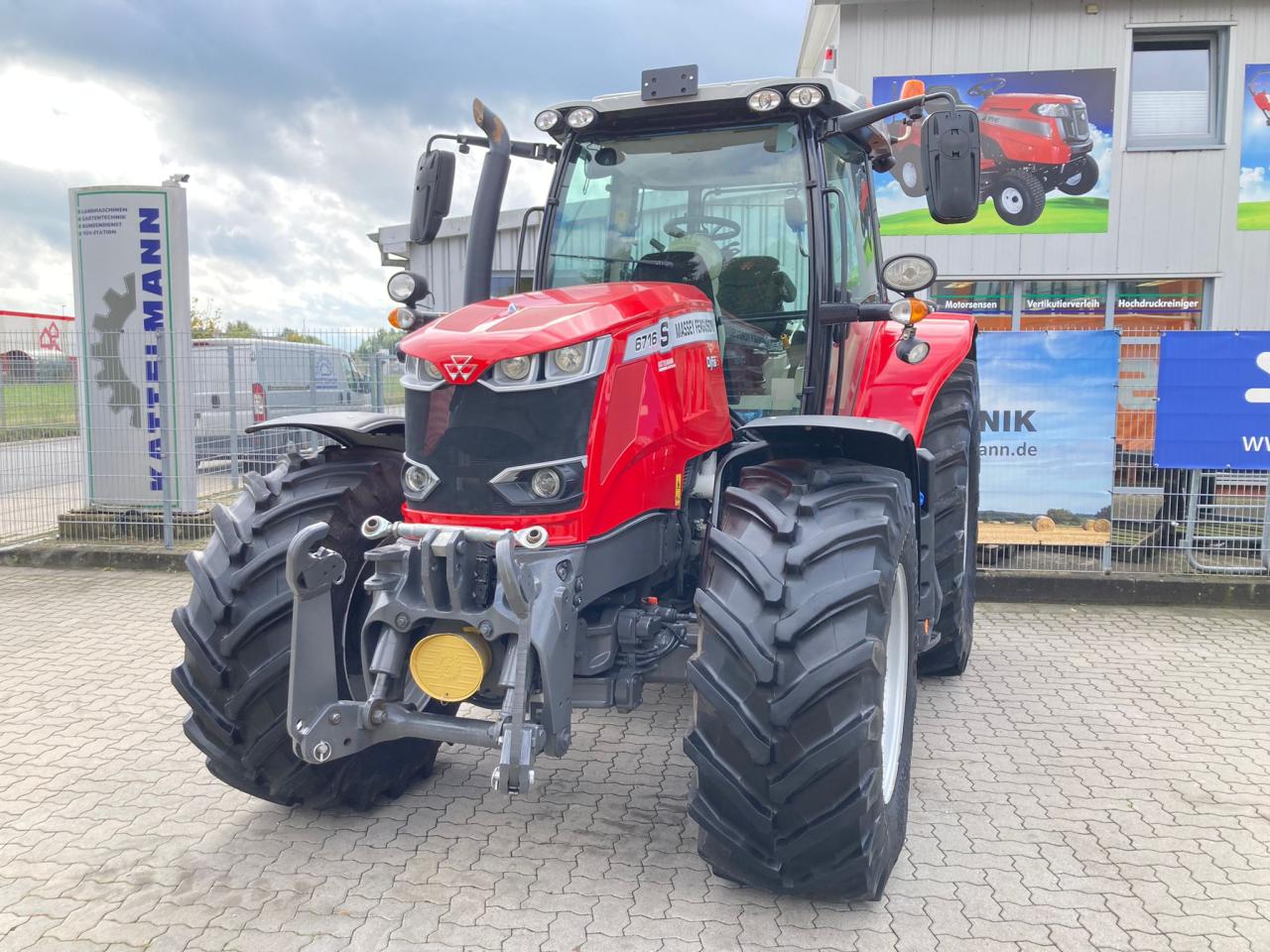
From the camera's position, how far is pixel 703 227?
12.6 ft

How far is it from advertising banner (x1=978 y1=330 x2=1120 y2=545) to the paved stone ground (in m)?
2.16

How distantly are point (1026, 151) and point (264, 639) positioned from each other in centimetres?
933

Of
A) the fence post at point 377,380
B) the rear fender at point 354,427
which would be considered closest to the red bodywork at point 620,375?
the rear fender at point 354,427

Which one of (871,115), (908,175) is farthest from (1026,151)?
(871,115)

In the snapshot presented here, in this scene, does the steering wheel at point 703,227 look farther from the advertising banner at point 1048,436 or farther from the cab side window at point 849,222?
the advertising banner at point 1048,436

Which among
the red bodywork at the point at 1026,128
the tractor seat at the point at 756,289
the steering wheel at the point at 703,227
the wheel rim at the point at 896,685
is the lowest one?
the wheel rim at the point at 896,685

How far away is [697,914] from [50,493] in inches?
295

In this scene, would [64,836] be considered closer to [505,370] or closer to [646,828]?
[646,828]

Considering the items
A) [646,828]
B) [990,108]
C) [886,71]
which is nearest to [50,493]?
[646,828]

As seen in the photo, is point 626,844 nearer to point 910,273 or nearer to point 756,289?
point 756,289

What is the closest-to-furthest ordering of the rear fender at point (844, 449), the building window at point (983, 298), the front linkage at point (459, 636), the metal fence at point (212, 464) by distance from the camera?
the front linkage at point (459, 636) → the rear fender at point (844, 449) → the metal fence at point (212, 464) → the building window at point (983, 298)

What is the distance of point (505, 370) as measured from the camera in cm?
291

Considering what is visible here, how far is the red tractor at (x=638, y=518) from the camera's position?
2.67 m

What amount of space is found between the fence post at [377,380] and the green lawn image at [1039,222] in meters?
5.04
